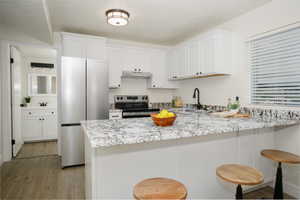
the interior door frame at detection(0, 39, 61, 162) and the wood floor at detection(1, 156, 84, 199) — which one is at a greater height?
the interior door frame at detection(0, 39, 61, 162)

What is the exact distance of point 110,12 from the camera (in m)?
2.55

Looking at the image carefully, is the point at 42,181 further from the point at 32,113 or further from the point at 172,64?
the point at 172,64

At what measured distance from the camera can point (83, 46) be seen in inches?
129

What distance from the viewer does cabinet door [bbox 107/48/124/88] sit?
3699mm

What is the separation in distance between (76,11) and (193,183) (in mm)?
2836

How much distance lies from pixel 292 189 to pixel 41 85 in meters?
5.95

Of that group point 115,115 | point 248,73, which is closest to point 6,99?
point 115,115

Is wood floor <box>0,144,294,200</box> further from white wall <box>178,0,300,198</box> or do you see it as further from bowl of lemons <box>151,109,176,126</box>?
bowl of lemons <box>151,109,176,126</box>

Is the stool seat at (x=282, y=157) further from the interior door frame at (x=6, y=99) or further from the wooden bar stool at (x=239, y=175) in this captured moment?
the interior door frame at (x=6, y=99)

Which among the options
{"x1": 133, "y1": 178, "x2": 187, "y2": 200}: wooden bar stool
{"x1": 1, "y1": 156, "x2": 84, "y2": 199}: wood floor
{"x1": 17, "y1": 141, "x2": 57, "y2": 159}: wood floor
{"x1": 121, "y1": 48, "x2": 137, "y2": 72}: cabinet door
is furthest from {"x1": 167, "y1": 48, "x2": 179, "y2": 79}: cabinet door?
{"x1": 17, "y1": 141, "x2": 57, "y2": 159}: wood floor

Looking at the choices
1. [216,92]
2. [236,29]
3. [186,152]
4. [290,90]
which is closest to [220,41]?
[236,29]

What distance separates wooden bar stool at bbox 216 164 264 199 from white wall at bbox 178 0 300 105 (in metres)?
1.58

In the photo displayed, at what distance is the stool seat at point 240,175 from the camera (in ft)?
4.14

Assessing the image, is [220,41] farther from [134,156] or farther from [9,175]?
[9,175]
